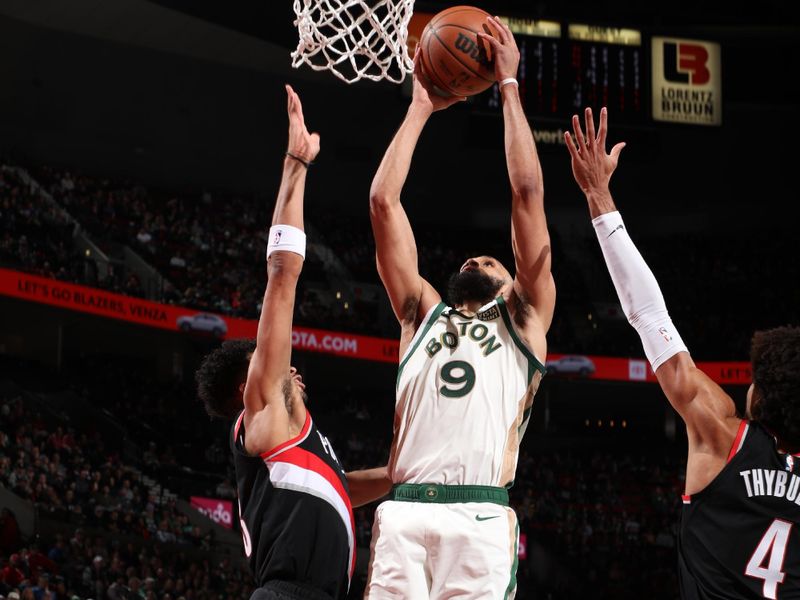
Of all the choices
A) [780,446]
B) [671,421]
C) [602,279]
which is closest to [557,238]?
[602,279]

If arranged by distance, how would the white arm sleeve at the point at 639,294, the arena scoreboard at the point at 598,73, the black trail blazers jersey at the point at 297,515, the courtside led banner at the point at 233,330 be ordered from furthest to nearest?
the courtside led banner at the point at 233,330 → the arena scoreboard at the point at 598,73 → the black trail blazers jersey at the point at 297,515 → the white arm sleeve at the point at 639,294

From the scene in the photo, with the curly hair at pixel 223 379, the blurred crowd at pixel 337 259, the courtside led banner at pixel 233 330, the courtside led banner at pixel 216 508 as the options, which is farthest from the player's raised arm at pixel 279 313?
the blurred crowd at pixel 337 259

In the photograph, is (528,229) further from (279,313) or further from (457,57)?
(279,313)

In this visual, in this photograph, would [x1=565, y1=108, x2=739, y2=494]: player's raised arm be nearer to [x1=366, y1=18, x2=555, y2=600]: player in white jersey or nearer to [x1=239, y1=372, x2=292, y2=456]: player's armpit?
[x1=366, y1=18, x2=555, y2=600]: player in white jersey

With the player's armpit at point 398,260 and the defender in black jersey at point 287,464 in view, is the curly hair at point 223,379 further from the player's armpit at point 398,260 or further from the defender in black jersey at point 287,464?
the player's armpit at point 398,260

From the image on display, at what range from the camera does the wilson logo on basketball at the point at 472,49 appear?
3.74m

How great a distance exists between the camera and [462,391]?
10.8 ft

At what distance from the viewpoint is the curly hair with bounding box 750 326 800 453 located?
8.59 feet

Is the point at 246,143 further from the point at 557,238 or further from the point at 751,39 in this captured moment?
the point at 751,39

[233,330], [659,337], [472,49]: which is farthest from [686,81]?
[659,337]

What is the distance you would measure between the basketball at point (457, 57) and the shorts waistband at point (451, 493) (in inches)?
60.2

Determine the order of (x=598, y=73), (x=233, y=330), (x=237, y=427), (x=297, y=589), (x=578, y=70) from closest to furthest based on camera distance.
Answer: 1. (x=297, y=589)
2. (x=237, y=427)
3. (x=578, y=70)
4. (x=598, y=73)
5. (x=233, y=330)

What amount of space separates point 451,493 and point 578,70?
11530 mm

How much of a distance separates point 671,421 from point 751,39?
8622 millimetres
